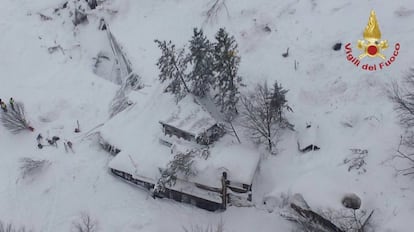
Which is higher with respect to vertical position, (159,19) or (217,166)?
(159,19)

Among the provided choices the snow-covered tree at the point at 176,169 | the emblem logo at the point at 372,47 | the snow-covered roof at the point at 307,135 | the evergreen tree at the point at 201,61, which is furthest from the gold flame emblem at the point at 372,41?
the snow-covered tree at the point at 176,169

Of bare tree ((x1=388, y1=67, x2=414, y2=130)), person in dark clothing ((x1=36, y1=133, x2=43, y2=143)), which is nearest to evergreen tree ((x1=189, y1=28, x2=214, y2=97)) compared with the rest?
bare tree ((x1=388, y1=67, x2=414, y2=130))

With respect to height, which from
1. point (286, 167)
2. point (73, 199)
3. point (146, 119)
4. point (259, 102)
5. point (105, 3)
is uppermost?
point (105, 3)

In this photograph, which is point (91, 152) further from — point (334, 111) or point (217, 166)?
point (334, 111)

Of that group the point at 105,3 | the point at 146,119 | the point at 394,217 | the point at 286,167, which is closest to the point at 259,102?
the point at 286,167

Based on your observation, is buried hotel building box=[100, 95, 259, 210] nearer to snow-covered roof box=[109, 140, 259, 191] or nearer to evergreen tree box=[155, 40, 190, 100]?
snow-covered roof box=[109, 140, 259, 191]
